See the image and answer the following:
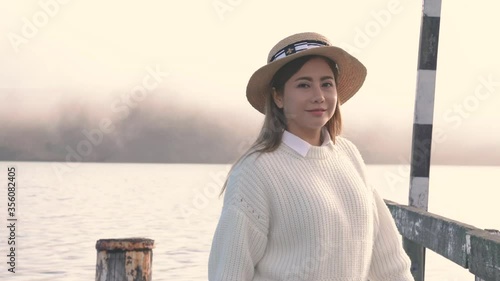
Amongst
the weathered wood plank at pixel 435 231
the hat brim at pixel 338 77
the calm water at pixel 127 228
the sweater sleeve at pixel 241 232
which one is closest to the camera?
the sweater sleeve at pixel 241 232

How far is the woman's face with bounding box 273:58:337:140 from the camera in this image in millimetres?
3648

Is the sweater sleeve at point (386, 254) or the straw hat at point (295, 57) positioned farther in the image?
the sweater sleeve at point (386, 254)

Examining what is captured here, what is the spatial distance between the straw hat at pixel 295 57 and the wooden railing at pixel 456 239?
1226 mm

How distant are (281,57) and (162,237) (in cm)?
1974

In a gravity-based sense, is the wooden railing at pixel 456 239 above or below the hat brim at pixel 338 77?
below

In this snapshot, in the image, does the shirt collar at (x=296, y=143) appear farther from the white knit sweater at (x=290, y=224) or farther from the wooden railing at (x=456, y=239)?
the wooden railing at (x=456, y=239)

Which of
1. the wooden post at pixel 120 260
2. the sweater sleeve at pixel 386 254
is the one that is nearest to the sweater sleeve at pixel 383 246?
the sweater sleeve at pixel 386 254

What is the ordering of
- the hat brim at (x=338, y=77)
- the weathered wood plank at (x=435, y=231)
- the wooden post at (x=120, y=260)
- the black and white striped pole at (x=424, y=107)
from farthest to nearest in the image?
the black and white striped pole at (x=424, y=107)
the wooden post at (x=120, y=260)
the weathered wood plank at (x=435, y=231)
the hat brim at (x=338, y=77)

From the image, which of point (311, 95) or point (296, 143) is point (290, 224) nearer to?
point (296, 143)

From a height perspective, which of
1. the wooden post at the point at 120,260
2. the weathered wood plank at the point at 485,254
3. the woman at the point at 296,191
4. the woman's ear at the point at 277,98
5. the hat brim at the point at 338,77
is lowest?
the wooden post at the point at 120,260

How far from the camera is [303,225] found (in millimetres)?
3604

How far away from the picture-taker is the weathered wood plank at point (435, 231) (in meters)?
5.28

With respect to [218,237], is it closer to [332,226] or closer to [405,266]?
[332,226]

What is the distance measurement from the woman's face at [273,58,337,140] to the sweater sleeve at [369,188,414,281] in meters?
0.50
